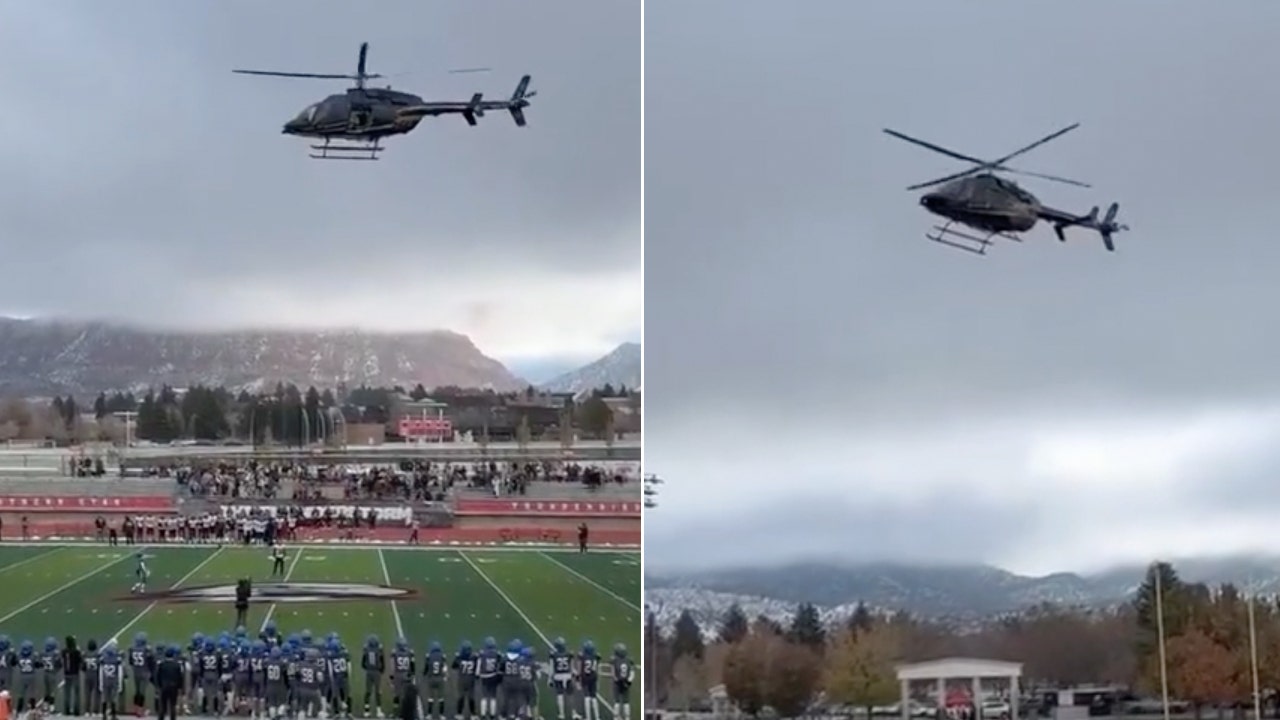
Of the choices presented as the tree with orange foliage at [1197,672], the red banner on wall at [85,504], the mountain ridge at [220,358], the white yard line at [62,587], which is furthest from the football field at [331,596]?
the tree with orange foliage at [1197,672]

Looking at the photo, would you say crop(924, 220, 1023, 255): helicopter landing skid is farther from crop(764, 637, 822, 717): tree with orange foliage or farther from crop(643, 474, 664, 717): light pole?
crop(764, 637, 822, 717): tree with orange foliage

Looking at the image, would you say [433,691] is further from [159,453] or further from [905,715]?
[905,715]

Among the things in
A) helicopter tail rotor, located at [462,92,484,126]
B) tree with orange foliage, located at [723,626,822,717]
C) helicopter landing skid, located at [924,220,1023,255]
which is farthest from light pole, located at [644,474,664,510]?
helicopter tail rotor, located at [462,92,484,126]

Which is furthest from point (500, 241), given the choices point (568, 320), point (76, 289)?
point (76, 289)

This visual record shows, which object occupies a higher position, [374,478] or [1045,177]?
[1045,177]

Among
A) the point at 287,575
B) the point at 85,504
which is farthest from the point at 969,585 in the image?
the point at 85,504

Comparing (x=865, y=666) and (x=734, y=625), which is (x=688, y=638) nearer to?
(x=734, y=625)

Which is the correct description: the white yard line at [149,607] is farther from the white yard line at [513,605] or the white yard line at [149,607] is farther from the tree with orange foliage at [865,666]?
the tree with orange foliage at [865,666]
